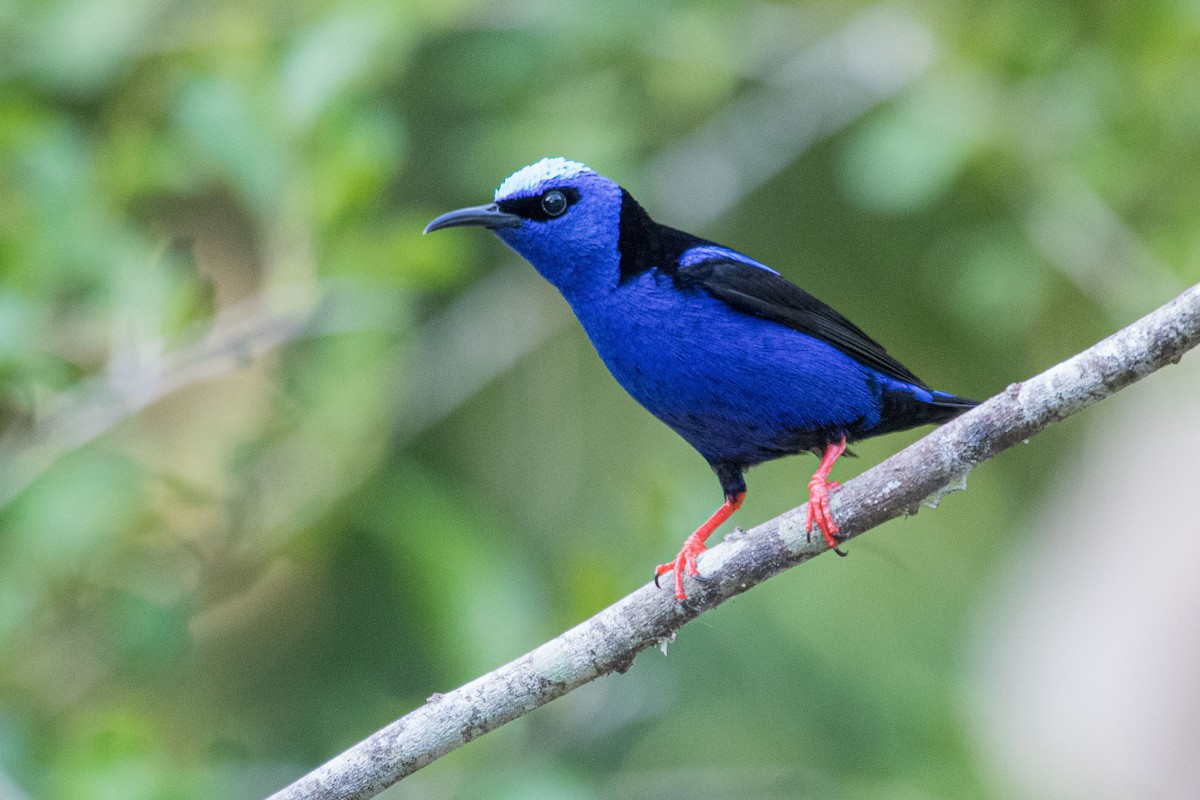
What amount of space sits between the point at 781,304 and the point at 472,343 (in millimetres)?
2150

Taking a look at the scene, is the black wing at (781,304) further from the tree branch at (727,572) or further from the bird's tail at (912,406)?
the tree branch at (727,572)

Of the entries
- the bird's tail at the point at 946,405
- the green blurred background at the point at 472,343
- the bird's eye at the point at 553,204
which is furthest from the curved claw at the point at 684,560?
the bird's eye at the point at 553,204

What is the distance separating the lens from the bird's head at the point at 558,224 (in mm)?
3461

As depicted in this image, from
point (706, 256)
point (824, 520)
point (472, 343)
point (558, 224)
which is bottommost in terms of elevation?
point (824, 520)

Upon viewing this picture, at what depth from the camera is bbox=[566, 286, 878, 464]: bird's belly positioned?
3.35 meters

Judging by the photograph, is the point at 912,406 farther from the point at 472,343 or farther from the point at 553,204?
the point at 472,343

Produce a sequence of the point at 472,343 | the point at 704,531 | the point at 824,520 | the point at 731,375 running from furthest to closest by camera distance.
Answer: the point at 472,343 → the point at 704,531 → the point at 731,375 → the point at 824,520

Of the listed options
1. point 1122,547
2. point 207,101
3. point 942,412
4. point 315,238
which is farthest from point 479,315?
point 1122,547

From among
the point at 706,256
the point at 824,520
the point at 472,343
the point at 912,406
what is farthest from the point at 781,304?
the point at 472,343

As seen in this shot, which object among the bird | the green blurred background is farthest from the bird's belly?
the green blurred background

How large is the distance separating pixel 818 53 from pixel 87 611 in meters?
3.41

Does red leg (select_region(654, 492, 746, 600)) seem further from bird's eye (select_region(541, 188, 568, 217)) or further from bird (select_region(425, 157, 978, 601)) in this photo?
bird's eye (select_region(541, 188, 568, 217))

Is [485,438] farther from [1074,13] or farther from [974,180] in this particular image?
[1074,13]

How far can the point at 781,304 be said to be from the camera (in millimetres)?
3525
